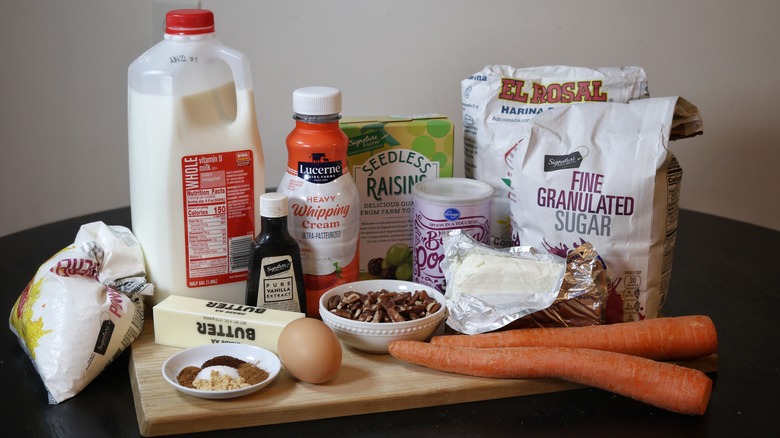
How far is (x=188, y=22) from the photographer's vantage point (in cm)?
111

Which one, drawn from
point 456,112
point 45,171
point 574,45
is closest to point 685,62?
point 574,45

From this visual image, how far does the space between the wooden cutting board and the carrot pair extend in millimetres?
21

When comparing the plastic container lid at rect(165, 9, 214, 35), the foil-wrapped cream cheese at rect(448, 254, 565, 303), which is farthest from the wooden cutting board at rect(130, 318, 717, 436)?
the plastic container lid at rect(165, 9, 214, 35)

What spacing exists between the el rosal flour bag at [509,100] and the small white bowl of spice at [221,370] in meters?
0.49

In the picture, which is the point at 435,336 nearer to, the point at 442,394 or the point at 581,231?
the point at 442,394

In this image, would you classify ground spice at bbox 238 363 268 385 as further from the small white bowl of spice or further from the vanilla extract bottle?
the vanilla extract bottle

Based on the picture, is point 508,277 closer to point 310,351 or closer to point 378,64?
point 310,351

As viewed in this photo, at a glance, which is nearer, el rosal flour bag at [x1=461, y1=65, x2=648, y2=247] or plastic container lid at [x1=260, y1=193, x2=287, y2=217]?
plastic container lid at [x1=260, y1=193, x2=287, y2=217]

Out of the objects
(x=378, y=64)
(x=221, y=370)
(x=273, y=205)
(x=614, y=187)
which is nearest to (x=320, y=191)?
(x=273, y=205)

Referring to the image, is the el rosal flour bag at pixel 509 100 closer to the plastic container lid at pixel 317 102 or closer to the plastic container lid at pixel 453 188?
the plastic container lid at pixel 453 188

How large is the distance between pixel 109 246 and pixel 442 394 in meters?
0.52

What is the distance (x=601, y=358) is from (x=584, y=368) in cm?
3

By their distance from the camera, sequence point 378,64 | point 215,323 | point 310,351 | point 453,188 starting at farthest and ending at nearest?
1. point 378,64
2. point 453,188
3. point 215,323
4. point 310,351

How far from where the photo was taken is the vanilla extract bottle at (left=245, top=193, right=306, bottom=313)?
112 centimetres
